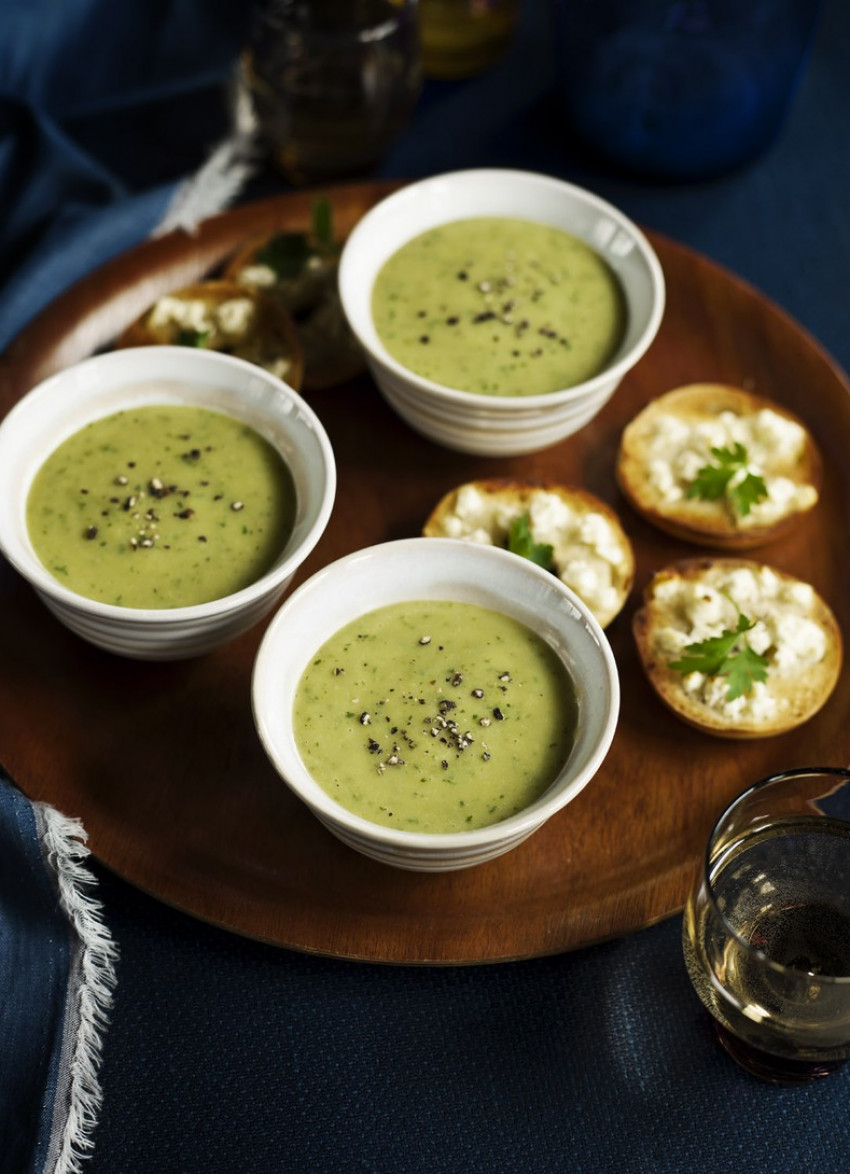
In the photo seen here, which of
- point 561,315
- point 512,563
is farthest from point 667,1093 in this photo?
point 561,315

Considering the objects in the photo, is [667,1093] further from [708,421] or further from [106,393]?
[106,393]

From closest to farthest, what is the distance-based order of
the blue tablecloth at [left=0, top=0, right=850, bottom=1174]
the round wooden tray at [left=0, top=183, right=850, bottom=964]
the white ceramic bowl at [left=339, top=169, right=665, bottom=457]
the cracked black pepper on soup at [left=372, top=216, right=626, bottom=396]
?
1. the blue tablecloth at [left=0, top=0, right=850, bottom=1174]
2. the round wooden tray at [left=0, top=183, right=850, bottom=964]
3. the white ceramic bowl at [left=339, top=169, right=665, bottom=457]
4. the cracked black pepper on soup at [left=372, top=216, right=626, bottom=396]

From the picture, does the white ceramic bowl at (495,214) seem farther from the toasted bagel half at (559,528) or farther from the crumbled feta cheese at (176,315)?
the crumbled feta cheese at (176,315)

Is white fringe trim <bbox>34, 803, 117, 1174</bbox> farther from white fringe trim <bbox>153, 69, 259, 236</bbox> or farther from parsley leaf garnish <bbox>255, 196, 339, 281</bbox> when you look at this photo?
white fringe trim <bbox>153, 69, 259, 236</bbox>

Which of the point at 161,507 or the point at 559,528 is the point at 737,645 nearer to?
the point at 559,528

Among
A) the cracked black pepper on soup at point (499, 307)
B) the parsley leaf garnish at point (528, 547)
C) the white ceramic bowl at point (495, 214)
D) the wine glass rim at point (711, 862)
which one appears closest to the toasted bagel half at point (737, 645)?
the parsley leaf garnish at point (528, 547)

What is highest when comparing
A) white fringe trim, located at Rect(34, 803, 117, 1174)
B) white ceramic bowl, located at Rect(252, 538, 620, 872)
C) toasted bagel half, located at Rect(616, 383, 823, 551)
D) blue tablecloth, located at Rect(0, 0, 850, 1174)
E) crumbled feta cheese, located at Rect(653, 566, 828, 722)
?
white ceramic bowl, located at Rect(252, 538, 620, 872)

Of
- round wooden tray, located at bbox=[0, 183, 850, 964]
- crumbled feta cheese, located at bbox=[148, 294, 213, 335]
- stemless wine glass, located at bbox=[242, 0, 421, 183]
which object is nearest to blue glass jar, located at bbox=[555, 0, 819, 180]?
stemless wine glass, located at bbox=[242, 0, 421, 183]

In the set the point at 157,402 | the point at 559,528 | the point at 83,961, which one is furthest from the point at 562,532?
the point at 83,961
